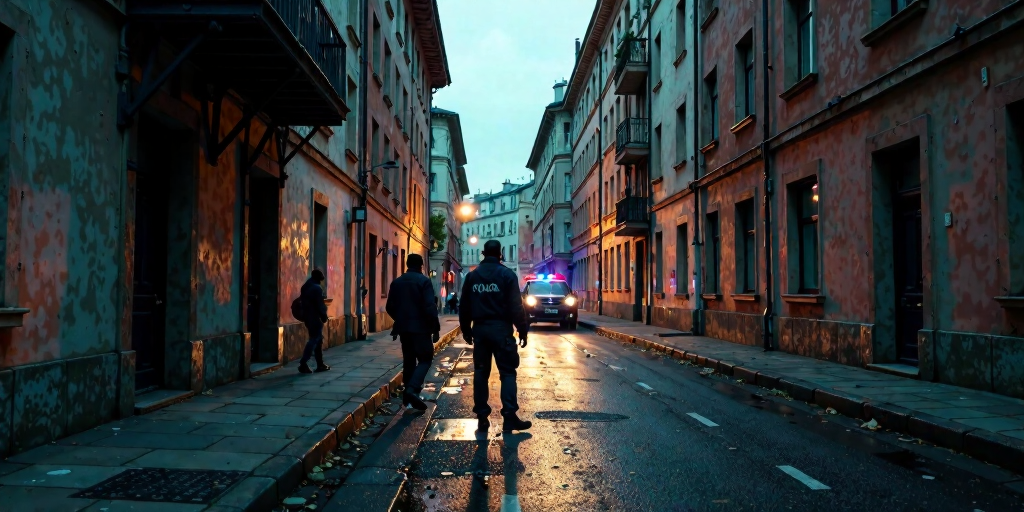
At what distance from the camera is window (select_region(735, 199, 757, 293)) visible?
56.7 ft

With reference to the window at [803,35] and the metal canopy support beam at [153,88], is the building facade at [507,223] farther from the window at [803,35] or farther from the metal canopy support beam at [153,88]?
the metal canopy support beam at [153,88]

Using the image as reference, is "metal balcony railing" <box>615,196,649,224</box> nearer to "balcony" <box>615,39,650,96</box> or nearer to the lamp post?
"balcony" <box>615,39,650,96</box>

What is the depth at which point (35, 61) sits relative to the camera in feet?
18.7

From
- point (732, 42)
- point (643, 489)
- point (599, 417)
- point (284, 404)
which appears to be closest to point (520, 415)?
point (599, 417)

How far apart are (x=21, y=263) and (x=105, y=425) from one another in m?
1.71

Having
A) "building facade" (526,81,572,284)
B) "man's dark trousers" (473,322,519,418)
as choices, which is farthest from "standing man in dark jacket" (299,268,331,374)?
→ "building facade" (526,81,572,284)

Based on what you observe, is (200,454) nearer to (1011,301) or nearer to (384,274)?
(1011,301)

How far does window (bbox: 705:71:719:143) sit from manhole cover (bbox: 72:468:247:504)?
17206mm

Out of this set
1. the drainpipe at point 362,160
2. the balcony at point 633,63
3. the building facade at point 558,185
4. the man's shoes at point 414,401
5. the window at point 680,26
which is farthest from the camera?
the building facade at point 558,185

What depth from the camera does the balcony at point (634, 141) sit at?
2759 cm

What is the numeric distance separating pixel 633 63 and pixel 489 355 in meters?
21.7

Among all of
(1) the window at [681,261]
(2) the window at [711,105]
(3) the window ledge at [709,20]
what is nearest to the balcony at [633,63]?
(3) the window ledge at [709,20]

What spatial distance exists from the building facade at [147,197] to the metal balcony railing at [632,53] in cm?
1634

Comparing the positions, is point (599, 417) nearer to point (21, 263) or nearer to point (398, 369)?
point (398, 369)
